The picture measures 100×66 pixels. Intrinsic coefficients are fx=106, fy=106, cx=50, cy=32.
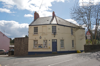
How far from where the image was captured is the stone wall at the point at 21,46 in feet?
69.1

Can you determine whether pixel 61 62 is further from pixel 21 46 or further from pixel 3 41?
pixel 3 41

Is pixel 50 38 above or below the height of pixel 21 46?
above

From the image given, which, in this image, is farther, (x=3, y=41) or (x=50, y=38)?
(x=3, y=41)

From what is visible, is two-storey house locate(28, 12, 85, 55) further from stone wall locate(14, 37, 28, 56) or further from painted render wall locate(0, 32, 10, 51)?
painted render wall locate(0, 32, 10, 51)

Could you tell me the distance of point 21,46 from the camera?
21.3m

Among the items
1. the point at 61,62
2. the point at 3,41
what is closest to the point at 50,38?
the point at 61,62

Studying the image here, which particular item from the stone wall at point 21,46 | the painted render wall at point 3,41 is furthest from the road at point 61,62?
the painted render wall at point 3,41

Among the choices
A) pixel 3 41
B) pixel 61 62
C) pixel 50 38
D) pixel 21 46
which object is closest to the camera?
pixel 61 62

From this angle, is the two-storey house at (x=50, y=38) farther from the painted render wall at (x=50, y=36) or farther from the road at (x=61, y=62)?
the road at (x=61, y=62)

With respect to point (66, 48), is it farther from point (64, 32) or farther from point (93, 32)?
point (93, 32)

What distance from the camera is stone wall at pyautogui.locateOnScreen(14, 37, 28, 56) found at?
2106 centimetres

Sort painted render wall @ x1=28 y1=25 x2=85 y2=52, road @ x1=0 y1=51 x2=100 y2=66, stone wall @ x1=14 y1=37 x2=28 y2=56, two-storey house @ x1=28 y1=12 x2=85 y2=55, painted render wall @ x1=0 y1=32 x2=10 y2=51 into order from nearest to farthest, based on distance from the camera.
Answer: road @ x1=0 y1=51 x2=100 y2=66
two-storey house @ x1=28 y1=12 x2=85 y2=55
painted render wall @ x1=28 y1=25 x2=85 y2=52
stone wall @ x1=14 y1=37 x2=28 y2=56
painted render wall @ x1=0 y1=32 x2=10 y2=51

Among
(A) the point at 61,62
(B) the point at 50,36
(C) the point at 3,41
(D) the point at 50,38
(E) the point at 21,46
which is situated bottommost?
(A) the point at 61,62

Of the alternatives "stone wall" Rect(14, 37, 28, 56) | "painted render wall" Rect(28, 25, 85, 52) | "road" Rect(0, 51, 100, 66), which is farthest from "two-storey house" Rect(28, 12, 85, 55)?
"road" Rect(0, 51, 100, 66)
